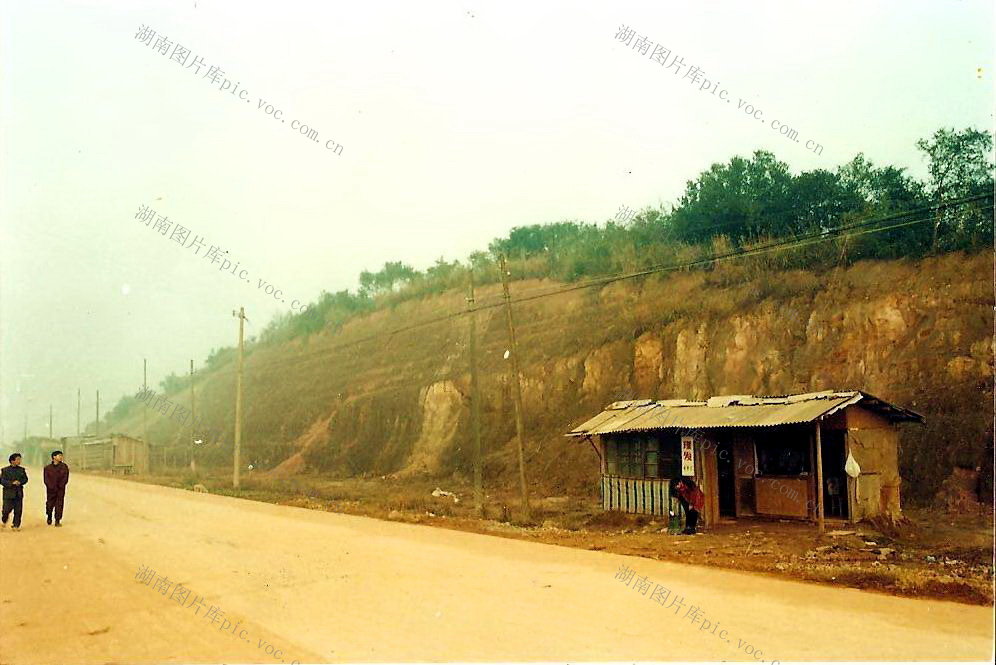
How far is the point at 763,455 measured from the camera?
18.9m

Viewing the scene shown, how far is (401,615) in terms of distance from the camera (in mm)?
9125

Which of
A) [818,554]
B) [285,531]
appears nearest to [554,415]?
[285,531]

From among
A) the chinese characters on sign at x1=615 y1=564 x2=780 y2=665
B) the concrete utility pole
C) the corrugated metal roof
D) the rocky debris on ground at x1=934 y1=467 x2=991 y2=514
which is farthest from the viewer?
the rocky debris on ground at x1=934 y1=467 x2=991 y2=514

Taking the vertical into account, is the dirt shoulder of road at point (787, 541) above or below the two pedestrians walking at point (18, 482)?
below

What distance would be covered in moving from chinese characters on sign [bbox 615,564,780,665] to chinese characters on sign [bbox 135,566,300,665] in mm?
4043

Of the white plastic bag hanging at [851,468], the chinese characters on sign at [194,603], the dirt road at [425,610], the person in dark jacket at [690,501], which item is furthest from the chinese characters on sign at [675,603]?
the white plastic bag hanging at [851,468]

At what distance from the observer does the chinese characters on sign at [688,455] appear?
18281mm

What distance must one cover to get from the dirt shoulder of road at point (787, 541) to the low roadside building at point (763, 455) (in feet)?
1.79

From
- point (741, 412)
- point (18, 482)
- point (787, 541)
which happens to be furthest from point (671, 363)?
point (18, 482)

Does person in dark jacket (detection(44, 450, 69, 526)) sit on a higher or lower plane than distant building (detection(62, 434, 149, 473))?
higher

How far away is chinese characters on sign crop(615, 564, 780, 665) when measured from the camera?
7.55 metres

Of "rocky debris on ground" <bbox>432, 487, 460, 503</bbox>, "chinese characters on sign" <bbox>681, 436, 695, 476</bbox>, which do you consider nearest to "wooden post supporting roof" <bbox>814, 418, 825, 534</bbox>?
"chinese characters on sign" <bbox>681, 436, 695, 476</bbox>

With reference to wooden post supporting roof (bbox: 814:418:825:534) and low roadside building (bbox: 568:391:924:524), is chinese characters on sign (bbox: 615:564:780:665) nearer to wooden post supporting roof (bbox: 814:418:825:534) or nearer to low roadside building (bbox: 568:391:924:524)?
wooden post supporting roof (bbox: 814:418:825:534)

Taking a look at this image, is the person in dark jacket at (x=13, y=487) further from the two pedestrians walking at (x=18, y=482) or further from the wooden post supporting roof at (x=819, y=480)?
the wooden post supporting roof at (x=819, y=480)
